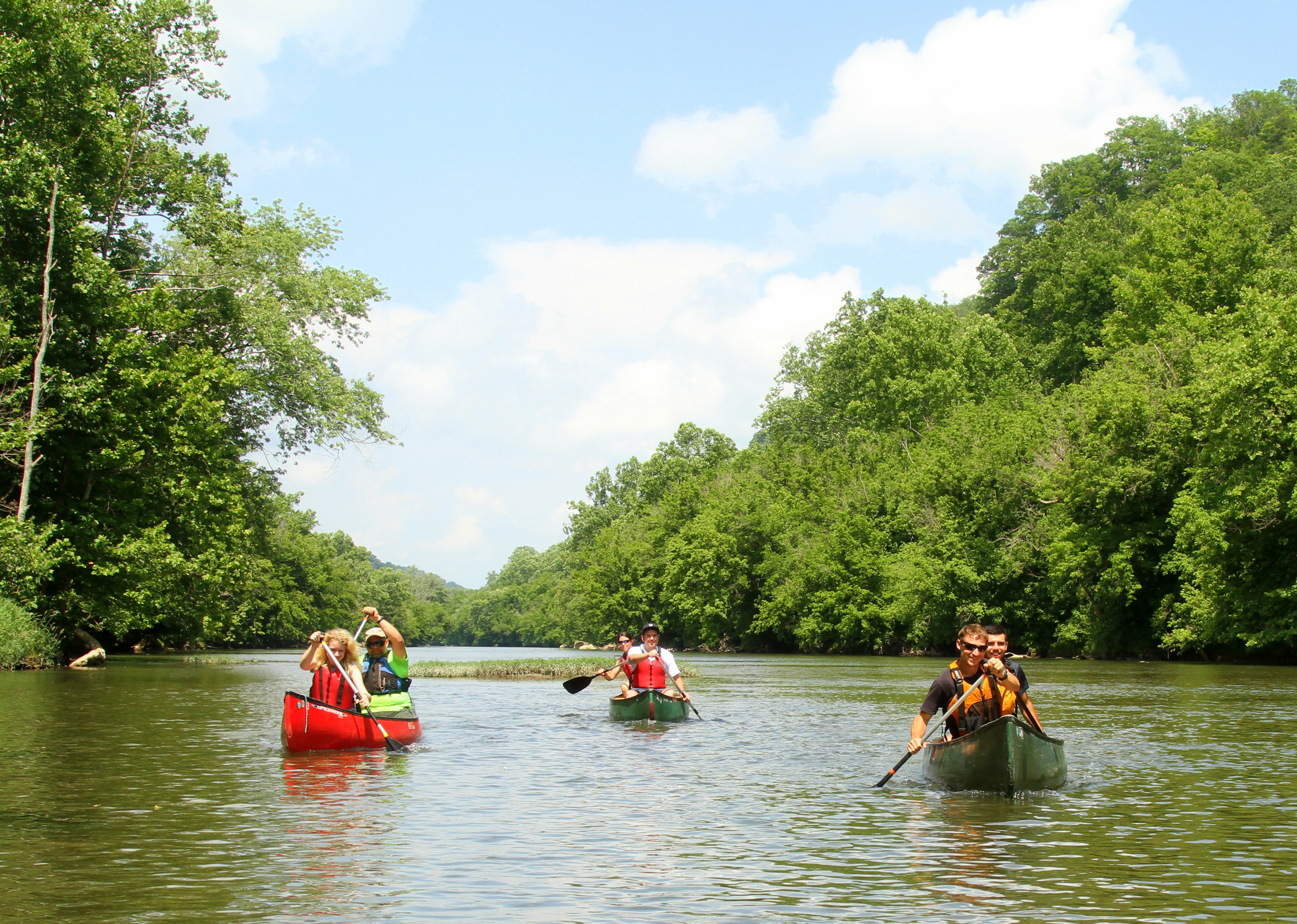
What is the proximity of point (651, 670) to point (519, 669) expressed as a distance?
18991 millimetres

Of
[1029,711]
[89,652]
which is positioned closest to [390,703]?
[1029,711]

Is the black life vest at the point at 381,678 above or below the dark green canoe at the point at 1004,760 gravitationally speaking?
above

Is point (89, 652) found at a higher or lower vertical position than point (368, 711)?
higher

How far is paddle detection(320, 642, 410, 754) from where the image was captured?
1631cm

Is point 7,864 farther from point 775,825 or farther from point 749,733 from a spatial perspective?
point 749,733

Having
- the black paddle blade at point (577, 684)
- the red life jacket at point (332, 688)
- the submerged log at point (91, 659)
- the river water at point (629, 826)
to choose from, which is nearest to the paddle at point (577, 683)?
the black paddle blade at point (577, 684)

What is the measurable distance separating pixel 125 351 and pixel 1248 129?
284 ft

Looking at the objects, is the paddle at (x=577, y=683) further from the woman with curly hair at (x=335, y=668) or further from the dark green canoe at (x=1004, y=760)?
the dark green canoe at (x=1004, y=760)

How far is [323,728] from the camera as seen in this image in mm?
16250

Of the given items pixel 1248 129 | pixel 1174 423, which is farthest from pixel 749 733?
pixel 1248 129

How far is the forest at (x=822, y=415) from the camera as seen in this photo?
3369cm

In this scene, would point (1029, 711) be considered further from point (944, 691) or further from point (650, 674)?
point (650, 674)

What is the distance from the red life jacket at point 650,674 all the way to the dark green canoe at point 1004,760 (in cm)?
957

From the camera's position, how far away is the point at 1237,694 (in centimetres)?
2739
